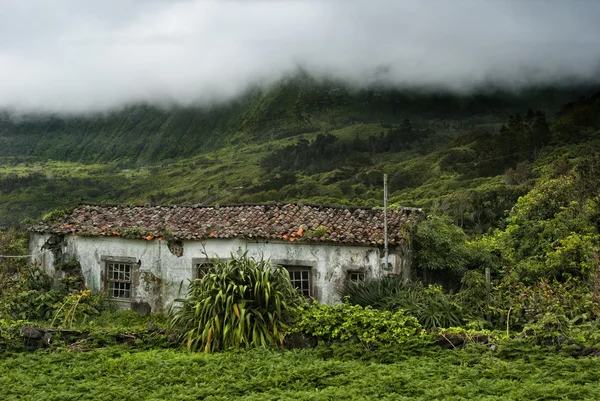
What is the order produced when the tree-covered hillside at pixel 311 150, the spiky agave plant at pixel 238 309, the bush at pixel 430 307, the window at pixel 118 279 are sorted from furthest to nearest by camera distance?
the tree-covered hillside at pixel 311 150, the window at pixel 118 279, the bush at pixel 430 307, the spiky agave plant at pixel 238 309

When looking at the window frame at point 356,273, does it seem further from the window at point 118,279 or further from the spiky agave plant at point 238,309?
the window at point 118,279

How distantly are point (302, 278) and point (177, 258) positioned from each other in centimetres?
392

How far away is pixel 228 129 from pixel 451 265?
424 ft

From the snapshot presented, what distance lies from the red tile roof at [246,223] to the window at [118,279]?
1.09 meters

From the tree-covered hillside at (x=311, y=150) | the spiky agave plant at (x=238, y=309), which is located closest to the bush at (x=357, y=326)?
the spiky agave plant at (x=238, y=309)

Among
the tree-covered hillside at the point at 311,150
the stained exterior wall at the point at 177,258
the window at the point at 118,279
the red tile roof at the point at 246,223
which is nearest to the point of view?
the stained exterior wall at the point at 177,258

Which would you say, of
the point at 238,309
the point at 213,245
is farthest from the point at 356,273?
the point at 238,309

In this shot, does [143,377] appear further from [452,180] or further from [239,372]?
[452,180]

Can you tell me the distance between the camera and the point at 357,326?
34.9ft

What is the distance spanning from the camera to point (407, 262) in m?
17.3

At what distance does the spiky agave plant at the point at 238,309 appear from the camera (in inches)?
426

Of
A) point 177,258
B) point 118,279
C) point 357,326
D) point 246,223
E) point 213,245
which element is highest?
point 246,223

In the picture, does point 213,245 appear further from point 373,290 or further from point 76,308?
point 373,290

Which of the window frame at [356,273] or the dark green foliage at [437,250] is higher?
the dark green foliage at [437,250]
